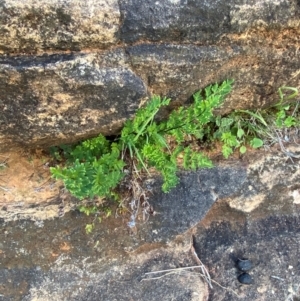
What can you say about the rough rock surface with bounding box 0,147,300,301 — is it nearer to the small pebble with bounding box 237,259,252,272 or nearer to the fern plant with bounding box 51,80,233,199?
the small pebble with bounding box 237,259,252,272

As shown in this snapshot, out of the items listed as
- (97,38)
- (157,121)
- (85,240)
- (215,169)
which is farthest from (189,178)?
(97,38)

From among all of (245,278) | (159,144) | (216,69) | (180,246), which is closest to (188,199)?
(180,246)

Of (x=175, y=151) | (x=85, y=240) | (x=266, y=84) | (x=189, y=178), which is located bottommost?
(x=85, y=240)

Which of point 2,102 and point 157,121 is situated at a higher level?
point 2,102

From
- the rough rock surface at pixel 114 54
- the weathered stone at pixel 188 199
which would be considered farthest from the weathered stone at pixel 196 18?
the weathered stone at pixel 188 199

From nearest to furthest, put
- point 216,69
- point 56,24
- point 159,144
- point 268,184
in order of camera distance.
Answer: point 56,24 → point 216,69 → point 159,144 → point 268,184

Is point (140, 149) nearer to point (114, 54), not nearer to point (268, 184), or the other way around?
point (114, 54)

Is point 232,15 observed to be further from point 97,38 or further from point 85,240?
point 85,240

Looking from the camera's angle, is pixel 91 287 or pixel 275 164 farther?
pixel 275 164
